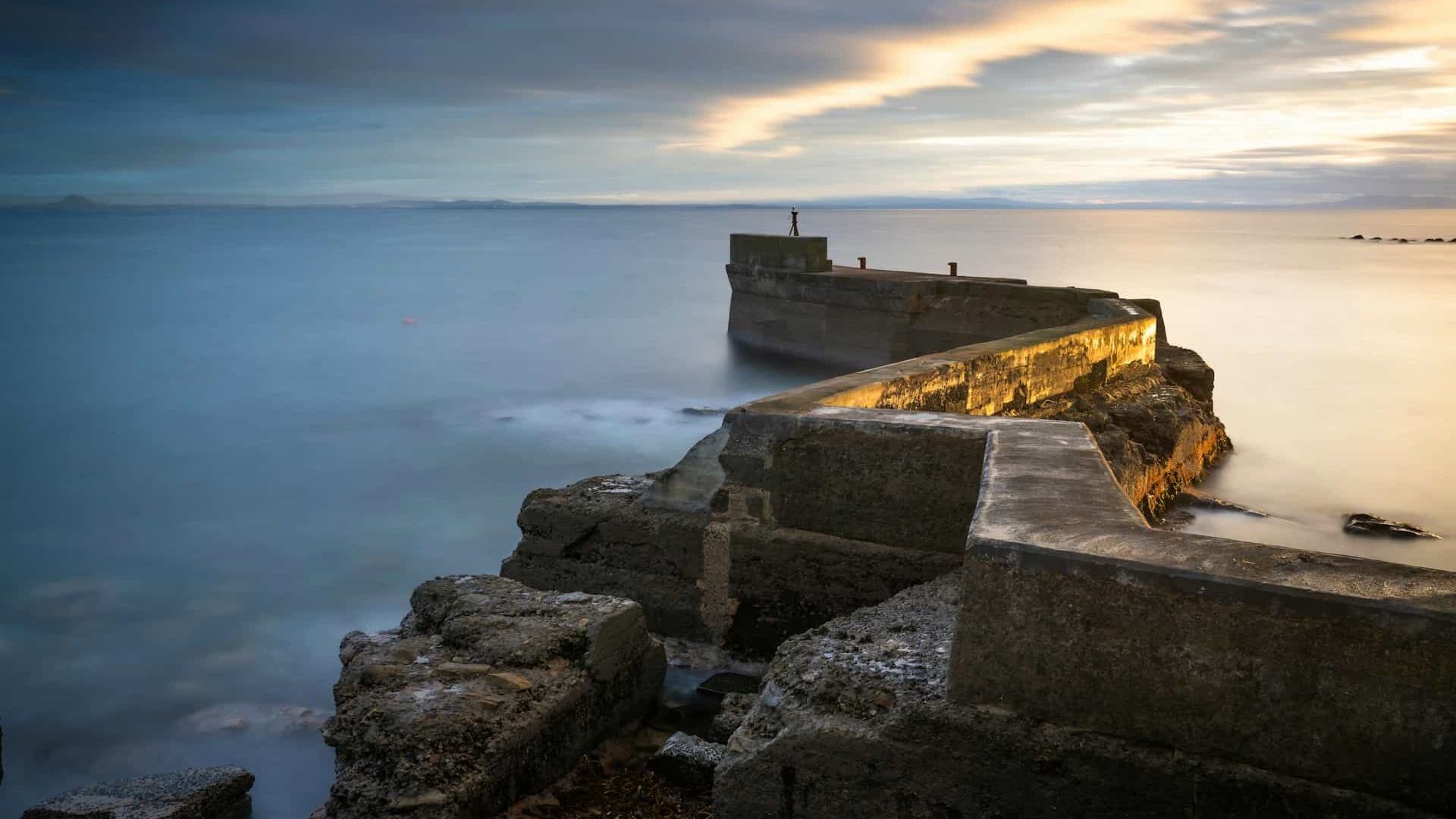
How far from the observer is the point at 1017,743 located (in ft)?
7.82

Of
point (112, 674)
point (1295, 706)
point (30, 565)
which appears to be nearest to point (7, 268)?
point (30, 565)

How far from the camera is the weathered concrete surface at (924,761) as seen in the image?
86.7 inches

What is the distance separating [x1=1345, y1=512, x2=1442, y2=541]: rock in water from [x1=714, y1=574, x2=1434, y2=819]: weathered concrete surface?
6344mm

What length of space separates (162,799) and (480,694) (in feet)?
4.72

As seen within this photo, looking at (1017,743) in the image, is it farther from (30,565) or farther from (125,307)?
(125,307)

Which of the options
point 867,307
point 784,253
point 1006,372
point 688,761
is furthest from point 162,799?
point 784,253

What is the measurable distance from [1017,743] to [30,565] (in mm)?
7517

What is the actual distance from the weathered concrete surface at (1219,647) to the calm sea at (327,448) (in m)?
3.26

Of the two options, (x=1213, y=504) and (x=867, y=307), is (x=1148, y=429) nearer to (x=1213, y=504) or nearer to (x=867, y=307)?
(x=1213, y=504)

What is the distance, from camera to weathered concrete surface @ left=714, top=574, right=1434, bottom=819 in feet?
7.22

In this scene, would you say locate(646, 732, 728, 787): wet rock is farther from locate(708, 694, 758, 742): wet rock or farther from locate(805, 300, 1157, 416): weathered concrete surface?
locate(805, 300, 1157, 416): weathered concrete surface

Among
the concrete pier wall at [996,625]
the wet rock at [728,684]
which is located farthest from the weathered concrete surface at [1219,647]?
the wet rock at [728,684]

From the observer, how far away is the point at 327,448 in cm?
1085

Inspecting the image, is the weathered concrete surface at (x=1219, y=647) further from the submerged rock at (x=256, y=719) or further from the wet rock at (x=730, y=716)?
the submerged rock at (x=256, y=719)
